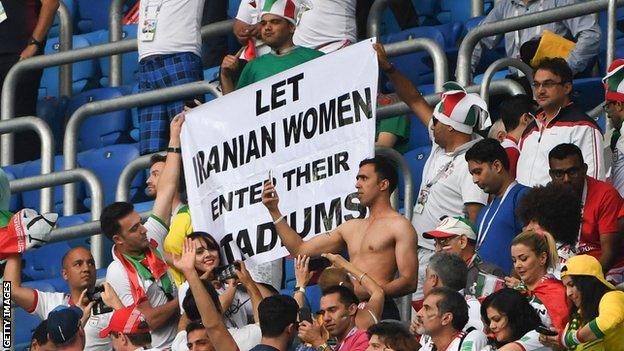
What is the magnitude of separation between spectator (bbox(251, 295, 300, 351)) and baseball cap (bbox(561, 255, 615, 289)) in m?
1.33

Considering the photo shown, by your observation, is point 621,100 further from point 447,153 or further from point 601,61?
point 601,61

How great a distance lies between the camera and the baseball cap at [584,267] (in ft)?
30.3

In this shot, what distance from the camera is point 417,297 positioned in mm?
10828

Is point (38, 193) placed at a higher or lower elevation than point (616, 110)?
lower

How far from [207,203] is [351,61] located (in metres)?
1.04

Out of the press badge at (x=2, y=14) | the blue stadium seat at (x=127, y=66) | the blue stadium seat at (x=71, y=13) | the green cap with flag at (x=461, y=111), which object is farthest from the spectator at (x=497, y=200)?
the blue stadium seat at (x=71, y=13)

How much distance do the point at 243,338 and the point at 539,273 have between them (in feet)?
5.20

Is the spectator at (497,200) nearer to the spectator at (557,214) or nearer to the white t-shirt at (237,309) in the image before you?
the spectator at (557,214)

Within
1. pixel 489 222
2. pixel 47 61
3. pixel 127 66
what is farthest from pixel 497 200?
pixel 127 66

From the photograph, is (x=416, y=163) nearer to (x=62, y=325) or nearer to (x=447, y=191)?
(x=447, y=191)

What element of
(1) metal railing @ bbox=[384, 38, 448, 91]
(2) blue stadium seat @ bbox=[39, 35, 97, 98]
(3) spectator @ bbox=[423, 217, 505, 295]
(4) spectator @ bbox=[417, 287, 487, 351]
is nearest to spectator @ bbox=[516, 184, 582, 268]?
(3) spectator @ bbox=[423, 217, 505, 295]

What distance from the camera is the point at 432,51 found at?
11.8 meters

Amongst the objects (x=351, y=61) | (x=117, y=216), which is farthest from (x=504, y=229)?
(x=117, y=216)

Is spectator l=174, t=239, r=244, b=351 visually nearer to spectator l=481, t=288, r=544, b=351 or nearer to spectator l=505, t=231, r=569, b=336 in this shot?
spectator l=505, t=231, r=569, b=336
